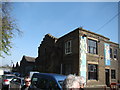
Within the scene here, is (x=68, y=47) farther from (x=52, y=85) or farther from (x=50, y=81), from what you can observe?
(x=52, y=85)

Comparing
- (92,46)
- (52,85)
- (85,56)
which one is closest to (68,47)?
(85,56)

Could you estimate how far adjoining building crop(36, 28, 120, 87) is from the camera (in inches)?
655

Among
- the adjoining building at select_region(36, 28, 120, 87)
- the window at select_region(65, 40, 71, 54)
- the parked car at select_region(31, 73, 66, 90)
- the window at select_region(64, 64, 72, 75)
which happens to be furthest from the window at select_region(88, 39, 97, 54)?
the parked car at select_region(31, 73, 66, 90)

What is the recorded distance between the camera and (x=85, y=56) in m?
16.9

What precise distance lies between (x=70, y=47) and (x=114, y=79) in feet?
28.4

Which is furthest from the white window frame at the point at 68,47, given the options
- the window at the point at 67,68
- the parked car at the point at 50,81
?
the parked car at the point at 50,81

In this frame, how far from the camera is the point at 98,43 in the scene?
1875 centimetres

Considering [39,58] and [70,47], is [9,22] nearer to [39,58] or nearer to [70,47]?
[70,47]

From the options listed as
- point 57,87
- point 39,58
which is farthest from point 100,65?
point 57,87

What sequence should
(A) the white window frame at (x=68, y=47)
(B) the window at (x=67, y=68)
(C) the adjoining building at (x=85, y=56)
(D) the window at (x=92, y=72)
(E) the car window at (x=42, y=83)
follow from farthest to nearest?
(A) the white window frame at (x=68, y=47)
(B) the window at (x=67, y=68)
(D) the window at (x=92, y=72)
(C) the adjoining building at (x=85, y=56)
(E) the car window at (x=42, y=83)

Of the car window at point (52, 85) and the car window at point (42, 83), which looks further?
the car window at point (42, 83)

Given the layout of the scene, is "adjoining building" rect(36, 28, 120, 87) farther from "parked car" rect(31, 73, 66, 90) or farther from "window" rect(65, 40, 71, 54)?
"parked car" rect(31, 73, 66, 90)

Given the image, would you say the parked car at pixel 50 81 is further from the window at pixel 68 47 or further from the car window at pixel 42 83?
the window at pixel 68 47

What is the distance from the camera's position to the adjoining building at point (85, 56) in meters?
16.6
